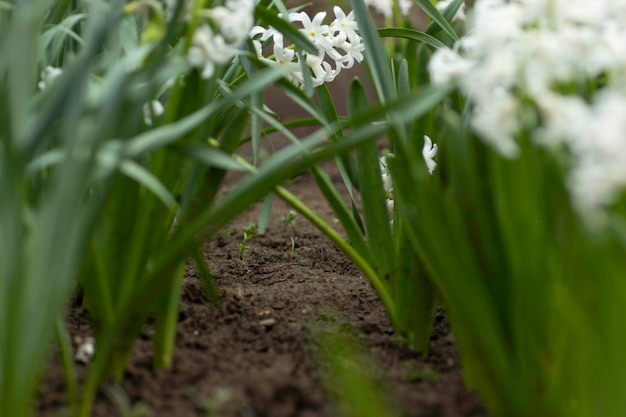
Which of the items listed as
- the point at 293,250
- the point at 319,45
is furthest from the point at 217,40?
the point at 293,250

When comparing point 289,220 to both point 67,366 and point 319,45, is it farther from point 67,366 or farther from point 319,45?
point 67,366

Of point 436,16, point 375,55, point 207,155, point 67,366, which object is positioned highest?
point 436,16

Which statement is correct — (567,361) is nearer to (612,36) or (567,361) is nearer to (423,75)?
(612,36)

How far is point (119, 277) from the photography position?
104 cm

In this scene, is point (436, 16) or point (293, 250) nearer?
point (436, 16)

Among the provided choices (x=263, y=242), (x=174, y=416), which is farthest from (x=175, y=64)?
(x=263, y=242)

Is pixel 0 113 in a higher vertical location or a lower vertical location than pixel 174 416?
higher

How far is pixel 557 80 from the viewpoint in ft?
2.92

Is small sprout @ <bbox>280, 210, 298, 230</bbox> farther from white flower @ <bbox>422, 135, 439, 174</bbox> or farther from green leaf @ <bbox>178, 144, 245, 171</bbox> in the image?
green leaf @ <bbox>178, 144, 245, 171</bbox>

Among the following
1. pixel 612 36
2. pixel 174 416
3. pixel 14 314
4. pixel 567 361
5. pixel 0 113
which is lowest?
pixel 174 416

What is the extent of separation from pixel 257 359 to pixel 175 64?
0.46m

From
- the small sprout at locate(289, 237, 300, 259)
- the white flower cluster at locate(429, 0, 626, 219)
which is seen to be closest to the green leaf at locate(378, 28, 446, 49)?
the white flower cluster at locate(429, 0, 626, 219)

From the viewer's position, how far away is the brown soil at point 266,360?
0.99 metres

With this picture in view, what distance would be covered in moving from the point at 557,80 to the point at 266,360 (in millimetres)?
579
